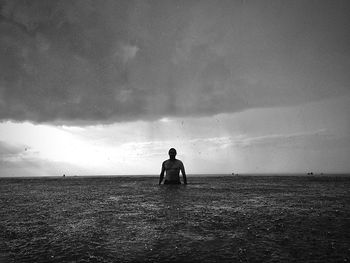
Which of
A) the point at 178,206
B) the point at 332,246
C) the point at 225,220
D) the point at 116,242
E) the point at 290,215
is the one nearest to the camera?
the point at 332,246

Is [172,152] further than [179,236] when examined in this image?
Yes

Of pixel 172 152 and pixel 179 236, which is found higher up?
pixel 172 152

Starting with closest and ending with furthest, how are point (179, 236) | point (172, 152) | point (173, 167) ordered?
point (179, 236), point (172, 152), point (173, 167)

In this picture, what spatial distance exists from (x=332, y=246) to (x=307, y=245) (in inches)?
20.5

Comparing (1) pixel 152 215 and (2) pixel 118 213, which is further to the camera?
(2) pixel 118 213

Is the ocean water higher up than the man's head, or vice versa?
the man's head

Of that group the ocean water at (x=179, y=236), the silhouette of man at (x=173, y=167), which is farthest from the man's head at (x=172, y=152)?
the ocean water at (x=179, y=236)

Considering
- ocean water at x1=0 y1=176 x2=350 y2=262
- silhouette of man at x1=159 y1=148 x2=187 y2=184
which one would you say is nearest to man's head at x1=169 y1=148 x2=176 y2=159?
silhouette of man at x1=159 y1=148 x2=187 y2=184

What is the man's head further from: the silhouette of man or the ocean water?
the ocean water

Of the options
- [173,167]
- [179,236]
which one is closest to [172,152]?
[173,167]

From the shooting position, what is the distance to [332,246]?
5801 mm

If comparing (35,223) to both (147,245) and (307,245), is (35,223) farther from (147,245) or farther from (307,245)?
(307,245)

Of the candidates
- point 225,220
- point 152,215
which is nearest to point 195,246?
point 225,220

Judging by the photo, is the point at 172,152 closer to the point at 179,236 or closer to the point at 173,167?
the point at 173,167
